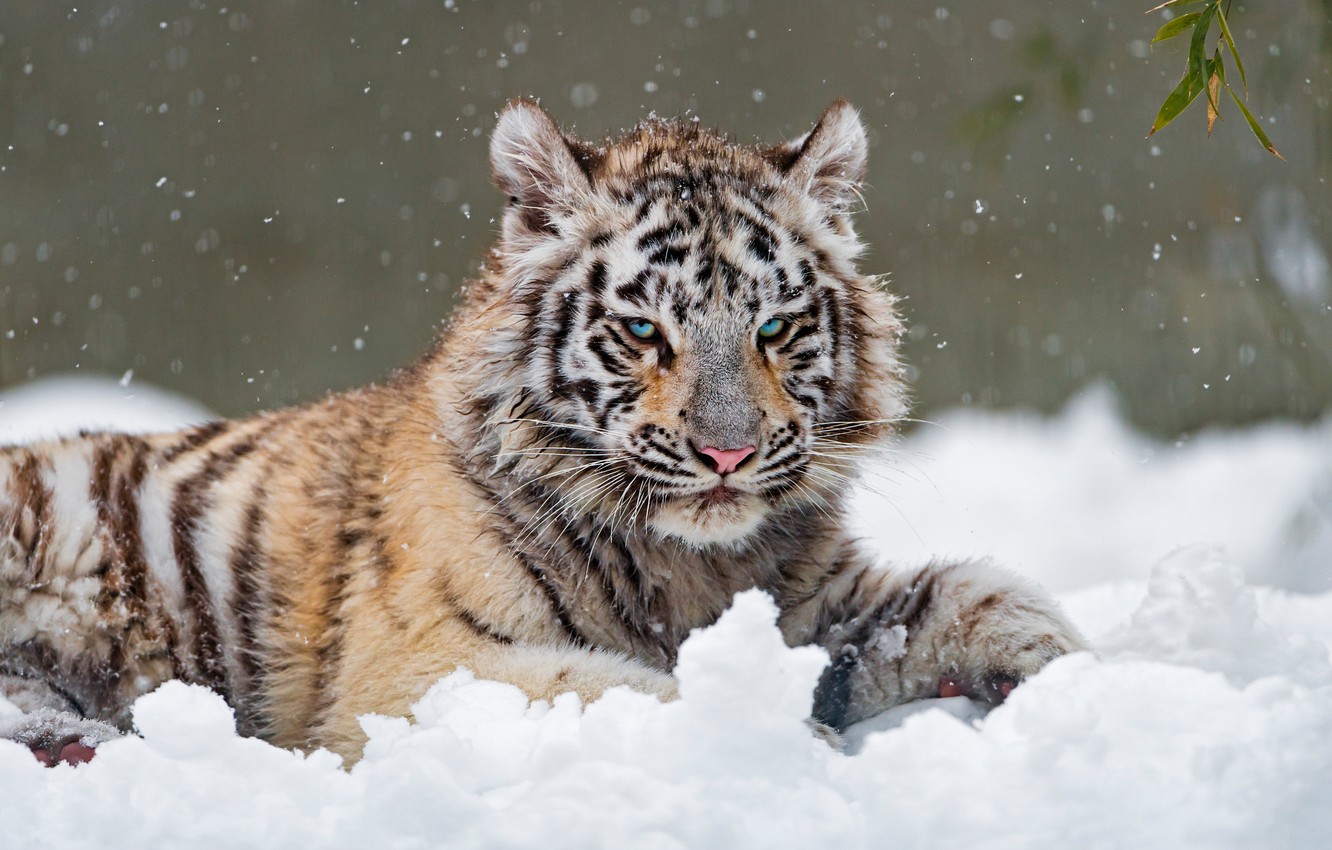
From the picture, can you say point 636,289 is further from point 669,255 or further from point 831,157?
point 831,157

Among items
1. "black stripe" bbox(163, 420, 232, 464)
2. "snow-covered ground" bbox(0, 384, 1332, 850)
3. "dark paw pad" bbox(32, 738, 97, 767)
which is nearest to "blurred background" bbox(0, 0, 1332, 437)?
"black stripe" bbox(163, 420, 232, 464)

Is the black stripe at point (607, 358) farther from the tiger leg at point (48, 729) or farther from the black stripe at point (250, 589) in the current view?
the tiger leg at point (48, 729)

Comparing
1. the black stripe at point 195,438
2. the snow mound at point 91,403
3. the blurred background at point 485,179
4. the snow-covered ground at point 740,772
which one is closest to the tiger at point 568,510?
the black stripe at point 195,438

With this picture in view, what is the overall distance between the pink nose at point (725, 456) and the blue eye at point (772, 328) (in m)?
0.21

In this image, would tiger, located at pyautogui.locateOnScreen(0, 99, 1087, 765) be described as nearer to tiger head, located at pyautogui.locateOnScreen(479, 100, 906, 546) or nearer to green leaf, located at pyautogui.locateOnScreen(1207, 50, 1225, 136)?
tiger head, located at pyautogui.locateOnScreen(479, 100, 906, 546)

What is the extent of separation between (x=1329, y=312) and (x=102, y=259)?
16.4ft

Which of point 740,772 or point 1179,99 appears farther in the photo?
point 1179,99

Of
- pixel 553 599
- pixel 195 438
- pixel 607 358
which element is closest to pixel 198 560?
pixel 195 438

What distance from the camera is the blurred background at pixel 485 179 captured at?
17.8 feet

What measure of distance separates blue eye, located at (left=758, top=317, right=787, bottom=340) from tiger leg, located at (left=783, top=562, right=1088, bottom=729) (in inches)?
18.6

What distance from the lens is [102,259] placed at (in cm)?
569

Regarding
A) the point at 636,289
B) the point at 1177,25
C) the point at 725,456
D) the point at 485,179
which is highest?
the point at 1177,25

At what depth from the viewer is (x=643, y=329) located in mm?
2084

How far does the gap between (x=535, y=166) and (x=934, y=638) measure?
3.36 feet
